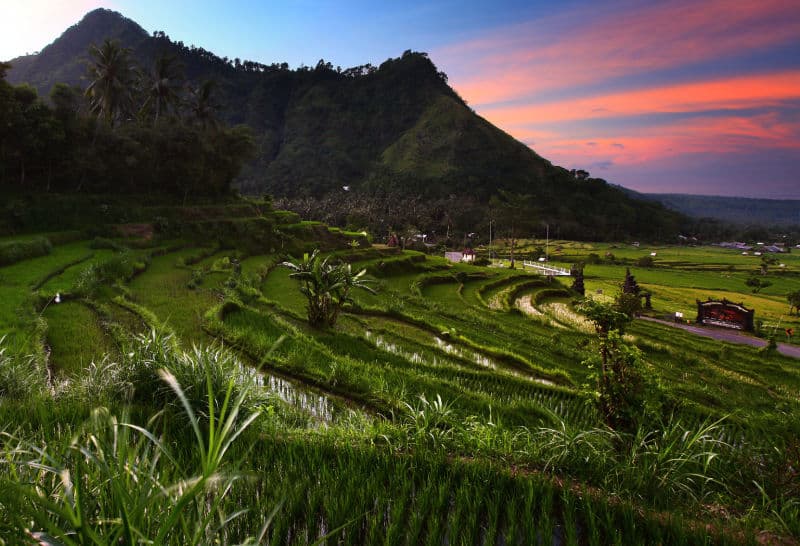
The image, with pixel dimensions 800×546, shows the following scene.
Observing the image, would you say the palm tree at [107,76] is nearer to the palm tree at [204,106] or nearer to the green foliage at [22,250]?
the palm tree at [204,106]

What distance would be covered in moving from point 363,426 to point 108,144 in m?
29.8

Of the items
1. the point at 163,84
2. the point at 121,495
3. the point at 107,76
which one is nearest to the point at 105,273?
the point at 121,495

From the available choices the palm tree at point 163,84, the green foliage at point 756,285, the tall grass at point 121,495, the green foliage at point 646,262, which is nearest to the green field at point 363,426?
the tall grass at point 121,495

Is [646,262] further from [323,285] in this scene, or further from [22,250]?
[22,250]

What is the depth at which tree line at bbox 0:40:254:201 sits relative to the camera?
2180cm

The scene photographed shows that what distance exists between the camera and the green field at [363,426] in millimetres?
3018

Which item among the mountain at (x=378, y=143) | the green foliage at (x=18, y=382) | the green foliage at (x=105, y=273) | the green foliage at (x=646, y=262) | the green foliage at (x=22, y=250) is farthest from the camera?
the mountain at (x=378, y=143)

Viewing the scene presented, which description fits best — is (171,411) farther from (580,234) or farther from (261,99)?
(261,99)

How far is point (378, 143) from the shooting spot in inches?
5817

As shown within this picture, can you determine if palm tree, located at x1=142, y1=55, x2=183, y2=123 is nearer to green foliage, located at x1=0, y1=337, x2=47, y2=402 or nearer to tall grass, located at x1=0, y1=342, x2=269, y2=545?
green foliage, located at x1=0, y1=337, x2=47, y2=402

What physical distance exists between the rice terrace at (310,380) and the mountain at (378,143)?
151 ft

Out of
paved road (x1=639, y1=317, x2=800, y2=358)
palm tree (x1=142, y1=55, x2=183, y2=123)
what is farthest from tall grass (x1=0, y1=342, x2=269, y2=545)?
palm tree (x1=142, y1=55, x2=183, y2=123)

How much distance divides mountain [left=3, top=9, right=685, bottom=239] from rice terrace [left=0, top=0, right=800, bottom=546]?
45911mm

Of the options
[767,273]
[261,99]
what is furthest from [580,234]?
[261,99]
